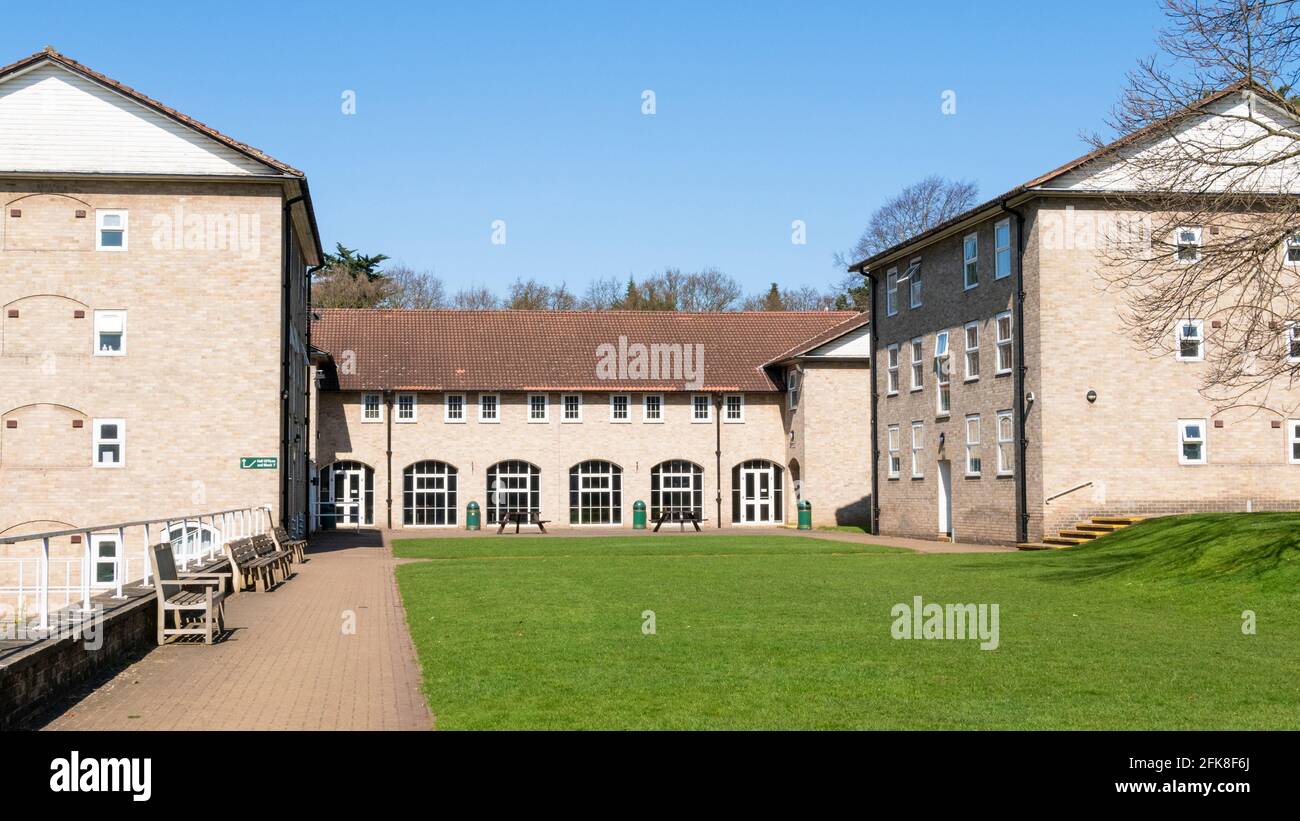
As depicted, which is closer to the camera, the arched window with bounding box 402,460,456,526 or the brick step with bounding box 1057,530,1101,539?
the brick step with bounding box 1057,530,1101,539

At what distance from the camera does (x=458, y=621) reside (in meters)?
16.8

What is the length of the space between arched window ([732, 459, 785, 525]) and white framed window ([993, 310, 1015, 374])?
17.6m

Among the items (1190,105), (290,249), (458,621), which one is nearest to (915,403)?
(290,249)

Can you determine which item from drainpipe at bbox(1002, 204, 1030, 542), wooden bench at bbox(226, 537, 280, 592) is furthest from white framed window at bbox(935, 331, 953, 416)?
wooden bench at bbox(226, 537, 280, 592)

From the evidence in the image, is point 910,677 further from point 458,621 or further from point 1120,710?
point 458,621

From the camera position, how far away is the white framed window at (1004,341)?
34.7 meters

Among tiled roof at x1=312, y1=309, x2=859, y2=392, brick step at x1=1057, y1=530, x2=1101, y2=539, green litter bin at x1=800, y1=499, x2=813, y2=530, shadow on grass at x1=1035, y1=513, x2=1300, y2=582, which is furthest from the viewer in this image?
tiled roof at x1=312, y1=309, x2=859, y2=392

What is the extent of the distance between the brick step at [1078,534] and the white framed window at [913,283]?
10.8m

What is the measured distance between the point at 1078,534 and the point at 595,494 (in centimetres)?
2261

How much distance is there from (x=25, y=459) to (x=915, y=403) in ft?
79.7

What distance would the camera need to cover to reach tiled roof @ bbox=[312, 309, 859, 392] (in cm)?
5078

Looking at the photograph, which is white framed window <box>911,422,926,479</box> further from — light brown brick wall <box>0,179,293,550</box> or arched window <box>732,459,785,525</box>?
light brown brick wall <box>0,179,293,550</box>
